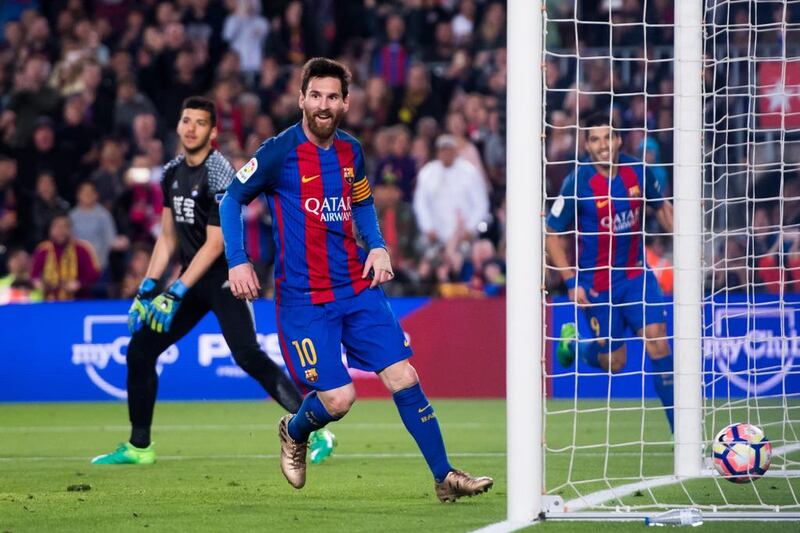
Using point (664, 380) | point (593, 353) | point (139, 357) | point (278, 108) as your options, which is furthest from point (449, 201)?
point (139, 357)

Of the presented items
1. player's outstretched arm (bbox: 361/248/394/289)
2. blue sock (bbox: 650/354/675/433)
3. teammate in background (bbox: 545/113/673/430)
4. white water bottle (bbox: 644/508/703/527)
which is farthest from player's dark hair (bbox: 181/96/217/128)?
white water bottle (bbox: 644/508/703/527)

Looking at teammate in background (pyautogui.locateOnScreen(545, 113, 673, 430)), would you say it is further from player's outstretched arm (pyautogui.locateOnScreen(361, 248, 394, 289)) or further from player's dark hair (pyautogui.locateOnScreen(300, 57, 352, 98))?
player's dark hair (pyautogui.locateOnScreen(300, 57, 352, 98))

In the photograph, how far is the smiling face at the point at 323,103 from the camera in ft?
20.1

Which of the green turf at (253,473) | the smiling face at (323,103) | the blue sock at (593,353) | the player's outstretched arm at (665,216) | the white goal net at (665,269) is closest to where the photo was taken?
the green turf at (253,473)

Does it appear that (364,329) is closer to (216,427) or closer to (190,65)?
(216,427)

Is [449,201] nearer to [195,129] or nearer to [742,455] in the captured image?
[195,129]

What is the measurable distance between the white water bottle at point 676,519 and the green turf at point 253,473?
0.22 ft

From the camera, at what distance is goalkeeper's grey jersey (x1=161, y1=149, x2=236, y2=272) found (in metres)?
8.18

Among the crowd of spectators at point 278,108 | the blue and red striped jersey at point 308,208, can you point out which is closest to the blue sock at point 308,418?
the blue and red striped jersey at point 308,208

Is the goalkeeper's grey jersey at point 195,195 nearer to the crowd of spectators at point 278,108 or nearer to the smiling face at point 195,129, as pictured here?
the smiling face at point 195,129

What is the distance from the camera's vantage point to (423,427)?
620 cm

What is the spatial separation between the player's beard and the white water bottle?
2.17m

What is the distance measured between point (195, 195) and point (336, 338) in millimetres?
2296

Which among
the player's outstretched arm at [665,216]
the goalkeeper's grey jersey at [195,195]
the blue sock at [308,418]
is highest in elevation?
the goalkeeper's grey jersey at [195,195]
